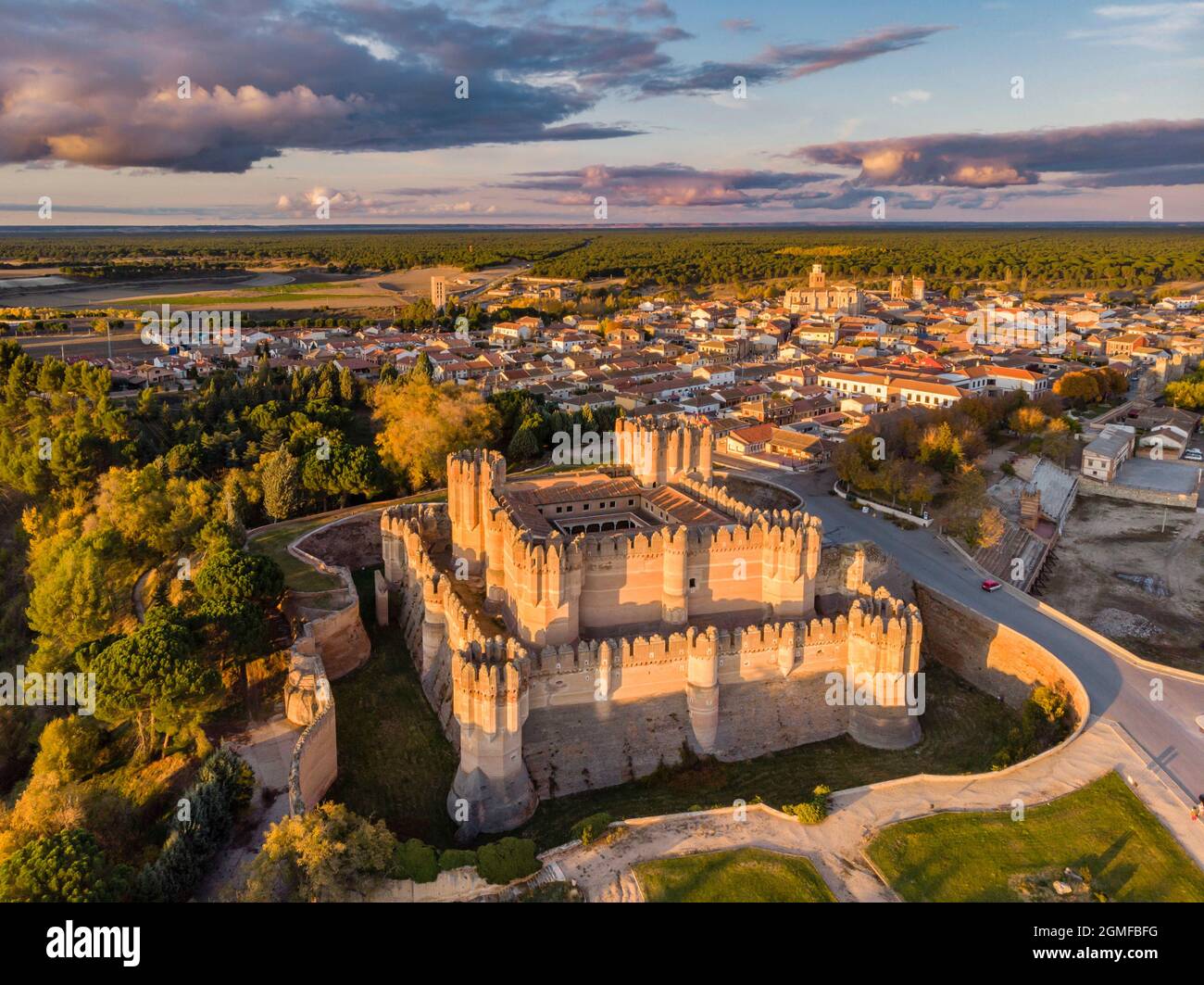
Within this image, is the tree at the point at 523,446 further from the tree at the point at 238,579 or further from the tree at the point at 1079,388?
the tree at the point at 1079,388

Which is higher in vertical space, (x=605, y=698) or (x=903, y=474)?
(x=903, y=474)

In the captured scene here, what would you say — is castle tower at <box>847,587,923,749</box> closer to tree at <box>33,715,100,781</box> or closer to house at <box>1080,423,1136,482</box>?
tree at <box>33,715,100,781</box>

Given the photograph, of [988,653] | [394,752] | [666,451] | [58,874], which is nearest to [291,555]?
[394,752]

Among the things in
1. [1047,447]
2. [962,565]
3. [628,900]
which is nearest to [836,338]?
[1047,447]

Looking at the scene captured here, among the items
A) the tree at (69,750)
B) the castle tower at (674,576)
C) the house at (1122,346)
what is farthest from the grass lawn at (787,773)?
the house at (1122,346)

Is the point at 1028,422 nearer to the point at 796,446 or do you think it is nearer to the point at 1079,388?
the point at 1079,388

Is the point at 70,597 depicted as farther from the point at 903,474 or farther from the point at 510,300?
the point at 510,300
